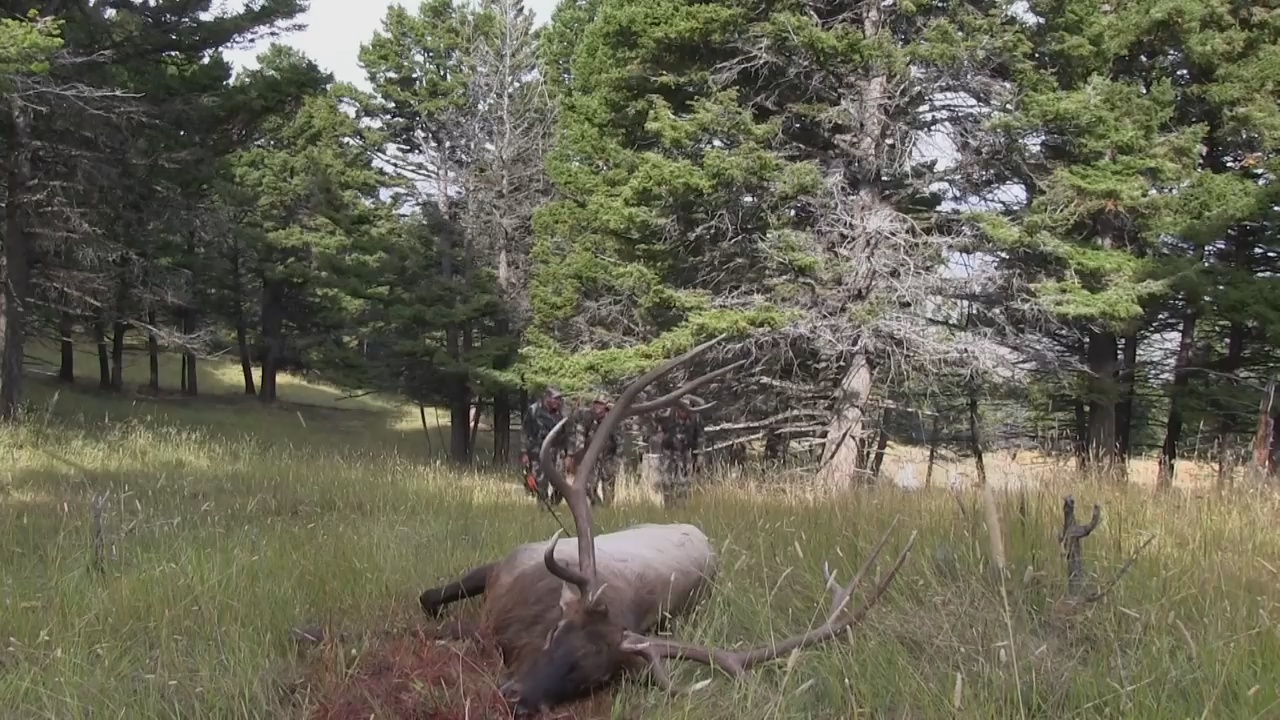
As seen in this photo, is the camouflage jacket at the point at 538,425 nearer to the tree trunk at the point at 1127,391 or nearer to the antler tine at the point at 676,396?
the antler tine at the point at 676,396

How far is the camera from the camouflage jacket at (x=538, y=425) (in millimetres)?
10168

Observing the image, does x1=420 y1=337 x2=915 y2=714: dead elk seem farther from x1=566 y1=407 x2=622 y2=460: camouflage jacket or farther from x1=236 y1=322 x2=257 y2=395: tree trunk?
x1=236 y1=322 x2=257 y2=395: tree trunk

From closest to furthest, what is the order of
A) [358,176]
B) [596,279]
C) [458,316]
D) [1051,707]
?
[1051,707] → [596,279] → [458,316] → [358,176]

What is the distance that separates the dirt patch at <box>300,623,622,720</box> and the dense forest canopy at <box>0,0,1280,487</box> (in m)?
6.39

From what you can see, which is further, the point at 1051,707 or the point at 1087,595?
the point at 1087,595

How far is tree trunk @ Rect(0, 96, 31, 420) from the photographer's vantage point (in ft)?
48.8

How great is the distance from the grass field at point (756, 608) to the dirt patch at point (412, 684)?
0.05 ft

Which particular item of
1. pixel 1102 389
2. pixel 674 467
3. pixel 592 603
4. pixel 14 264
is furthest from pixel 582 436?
pixel 14 264

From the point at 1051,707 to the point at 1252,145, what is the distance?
19.2 m

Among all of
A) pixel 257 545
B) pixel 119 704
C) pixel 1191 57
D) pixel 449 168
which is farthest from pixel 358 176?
pixel 119 704

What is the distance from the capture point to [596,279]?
60.8 ft

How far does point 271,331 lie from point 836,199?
1131 inches

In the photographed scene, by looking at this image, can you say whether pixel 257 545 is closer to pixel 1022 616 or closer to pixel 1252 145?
pixel 1022 616

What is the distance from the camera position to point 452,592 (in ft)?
12.9
